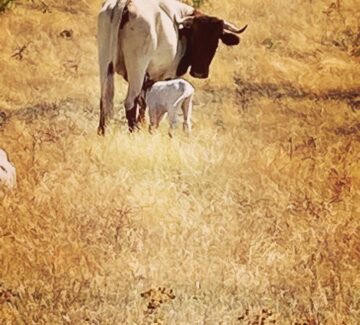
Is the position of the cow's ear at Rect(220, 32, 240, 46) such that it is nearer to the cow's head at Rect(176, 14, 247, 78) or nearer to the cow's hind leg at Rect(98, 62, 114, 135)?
the cow's head at Rect(176, 14, 247, 78)

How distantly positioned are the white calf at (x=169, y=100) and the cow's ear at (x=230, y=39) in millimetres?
244

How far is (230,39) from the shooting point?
397 centimetres

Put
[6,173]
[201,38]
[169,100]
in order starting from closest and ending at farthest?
1. [6,173]
2. [169,100]
3. [201,38]

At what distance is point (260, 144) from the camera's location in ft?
12.7

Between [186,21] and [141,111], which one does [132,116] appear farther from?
[186,21]

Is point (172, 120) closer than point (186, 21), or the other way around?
point (172, 120)

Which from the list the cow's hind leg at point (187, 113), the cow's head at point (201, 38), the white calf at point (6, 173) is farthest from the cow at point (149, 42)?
the white calf at point (6, 173)

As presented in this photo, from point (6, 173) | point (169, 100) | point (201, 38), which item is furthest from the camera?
point (201, 38)

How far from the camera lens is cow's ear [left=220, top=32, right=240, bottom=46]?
3949 mm

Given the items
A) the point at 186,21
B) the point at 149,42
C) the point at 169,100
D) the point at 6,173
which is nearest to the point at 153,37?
the point at 149,42

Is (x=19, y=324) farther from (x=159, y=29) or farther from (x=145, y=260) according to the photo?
(x=159, y=29)

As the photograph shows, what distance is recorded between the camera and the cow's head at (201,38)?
3898mm

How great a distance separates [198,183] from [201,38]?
578 mm

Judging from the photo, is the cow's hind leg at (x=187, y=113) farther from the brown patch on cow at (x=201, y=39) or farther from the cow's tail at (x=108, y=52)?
the cow's tail at (x=108, y=52)
